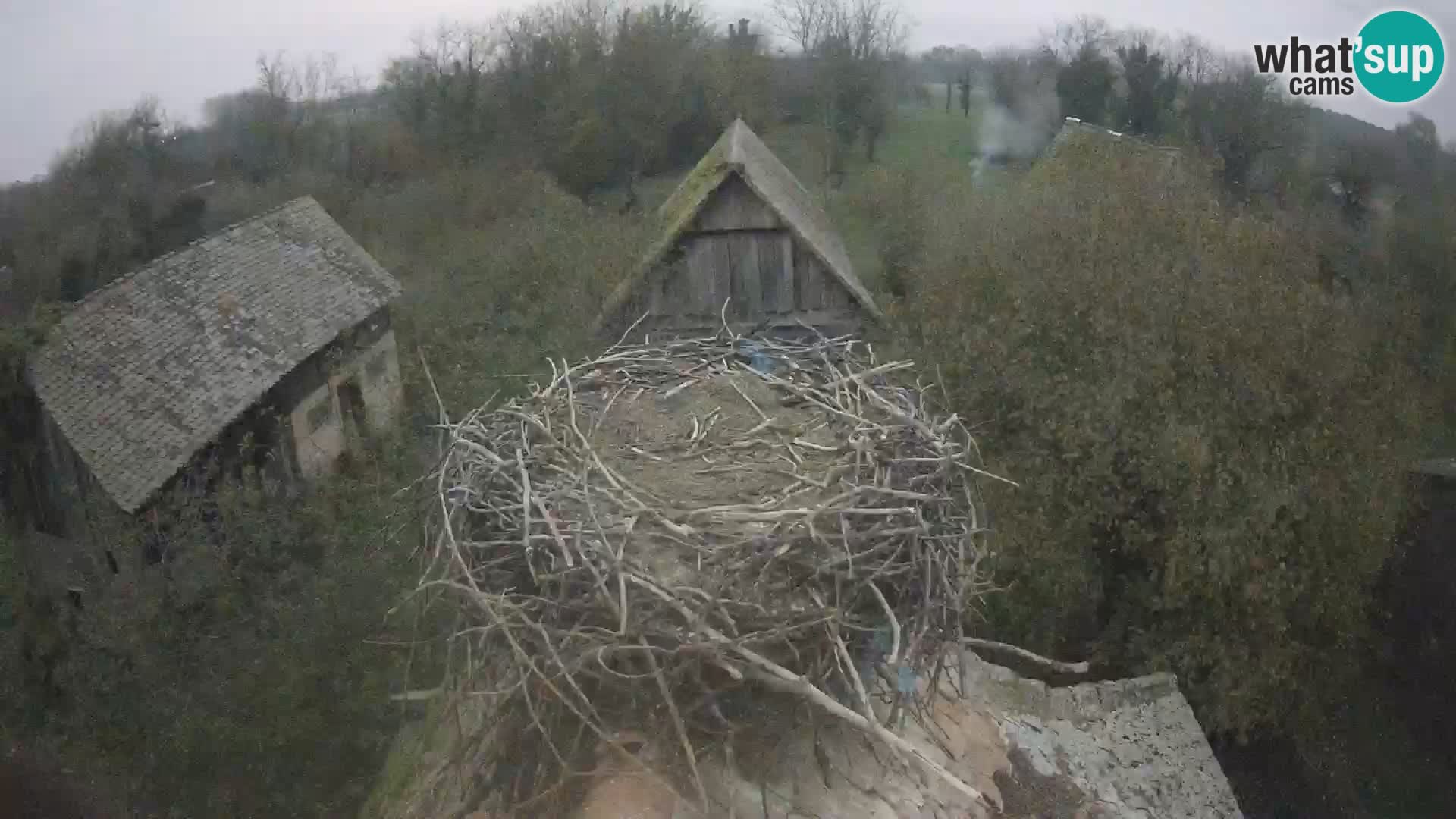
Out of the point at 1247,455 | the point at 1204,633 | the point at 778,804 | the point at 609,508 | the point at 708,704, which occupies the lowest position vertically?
the point at 1204,633

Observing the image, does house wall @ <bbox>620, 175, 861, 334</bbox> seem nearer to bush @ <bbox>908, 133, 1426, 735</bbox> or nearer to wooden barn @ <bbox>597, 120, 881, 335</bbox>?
wooden barn @ <bbox>597, 120, 881, 335</bbox>

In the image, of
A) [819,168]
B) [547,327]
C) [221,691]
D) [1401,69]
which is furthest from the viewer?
[819,168]

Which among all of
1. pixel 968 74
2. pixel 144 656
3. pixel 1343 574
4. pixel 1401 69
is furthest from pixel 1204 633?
pixel 968 74

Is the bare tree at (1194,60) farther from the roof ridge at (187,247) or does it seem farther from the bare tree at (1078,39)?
the roof ridge at (187,247)

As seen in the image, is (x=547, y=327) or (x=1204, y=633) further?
(x=547, y=327)

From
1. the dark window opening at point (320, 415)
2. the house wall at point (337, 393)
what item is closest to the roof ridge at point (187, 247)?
the house wall at point (337, 393)

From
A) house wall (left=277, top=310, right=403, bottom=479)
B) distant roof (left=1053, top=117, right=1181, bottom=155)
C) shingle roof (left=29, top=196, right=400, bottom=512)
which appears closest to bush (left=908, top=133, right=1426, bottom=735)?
distant roof (left=1053, top=117, right=1181, bottom=155)

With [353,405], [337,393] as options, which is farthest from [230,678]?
[353,405]

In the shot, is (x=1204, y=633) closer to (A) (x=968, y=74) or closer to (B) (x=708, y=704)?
(B) (x=708, y=704)
